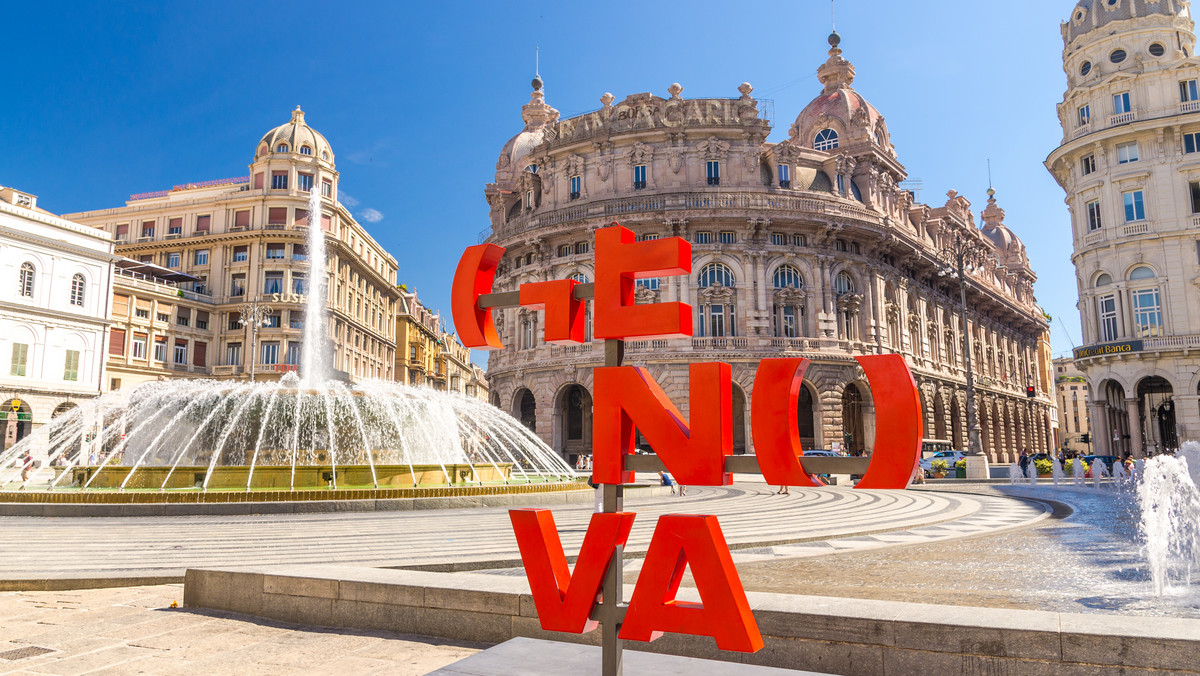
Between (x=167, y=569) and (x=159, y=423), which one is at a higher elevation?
(x=159, y=423)

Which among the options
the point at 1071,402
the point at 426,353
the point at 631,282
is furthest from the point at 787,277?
the point at 1071,402

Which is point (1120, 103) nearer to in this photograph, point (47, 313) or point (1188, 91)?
point (1188, 91)

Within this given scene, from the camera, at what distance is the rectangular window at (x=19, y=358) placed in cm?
3755

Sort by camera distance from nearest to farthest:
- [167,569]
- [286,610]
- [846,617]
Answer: [846,617], [286,610], [167,569]

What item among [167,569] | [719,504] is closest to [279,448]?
[167,569]

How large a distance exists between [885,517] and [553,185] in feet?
104

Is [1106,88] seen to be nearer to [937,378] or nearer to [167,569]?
[937,378]

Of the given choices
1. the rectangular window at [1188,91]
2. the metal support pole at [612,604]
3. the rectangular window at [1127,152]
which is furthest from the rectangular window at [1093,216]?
the metal support pole at [612,604]

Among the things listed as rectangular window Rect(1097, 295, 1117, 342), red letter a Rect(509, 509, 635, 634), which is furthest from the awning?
rectangular window Rect(1097, 295, 1117, 342)

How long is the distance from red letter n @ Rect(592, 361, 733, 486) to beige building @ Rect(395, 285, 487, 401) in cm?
6249

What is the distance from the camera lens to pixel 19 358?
3784 cm

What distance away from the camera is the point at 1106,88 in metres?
38.2

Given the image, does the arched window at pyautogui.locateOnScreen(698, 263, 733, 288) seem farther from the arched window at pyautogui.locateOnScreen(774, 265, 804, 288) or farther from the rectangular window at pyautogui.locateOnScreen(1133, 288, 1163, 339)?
the rectangular window at pyautogui.locateOnScreen(1133, 288, 1163, 339)

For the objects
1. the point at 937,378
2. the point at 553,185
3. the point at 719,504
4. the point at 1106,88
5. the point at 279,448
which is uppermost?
the point at 1106,88
